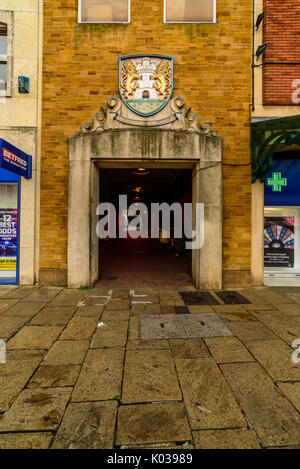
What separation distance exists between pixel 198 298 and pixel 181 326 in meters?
1.62

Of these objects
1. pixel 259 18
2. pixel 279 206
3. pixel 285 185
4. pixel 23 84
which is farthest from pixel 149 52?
pixel 279 206

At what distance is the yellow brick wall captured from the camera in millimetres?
6316

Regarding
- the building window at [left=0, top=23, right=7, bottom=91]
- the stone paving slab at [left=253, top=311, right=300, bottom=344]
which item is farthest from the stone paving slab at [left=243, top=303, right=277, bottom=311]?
the building window at [left=0, top=23, right=7, bottom=91]

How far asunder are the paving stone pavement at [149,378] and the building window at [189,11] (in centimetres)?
778

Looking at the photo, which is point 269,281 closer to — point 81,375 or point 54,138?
point 81,375

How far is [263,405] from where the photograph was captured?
7.04 ft

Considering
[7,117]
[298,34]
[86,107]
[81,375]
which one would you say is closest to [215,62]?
[298,34]

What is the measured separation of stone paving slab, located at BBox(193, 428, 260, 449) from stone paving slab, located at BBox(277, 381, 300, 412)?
66 cm

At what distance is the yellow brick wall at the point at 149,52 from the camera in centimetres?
632

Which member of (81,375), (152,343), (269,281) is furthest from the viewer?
(269,281)

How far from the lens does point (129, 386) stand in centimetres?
240

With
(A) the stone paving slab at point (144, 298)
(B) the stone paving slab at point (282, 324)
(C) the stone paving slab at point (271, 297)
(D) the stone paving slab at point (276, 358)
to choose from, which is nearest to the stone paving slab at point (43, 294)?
(A) the stone paving slab at point (144, 298)

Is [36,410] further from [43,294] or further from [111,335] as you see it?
[43,294]
